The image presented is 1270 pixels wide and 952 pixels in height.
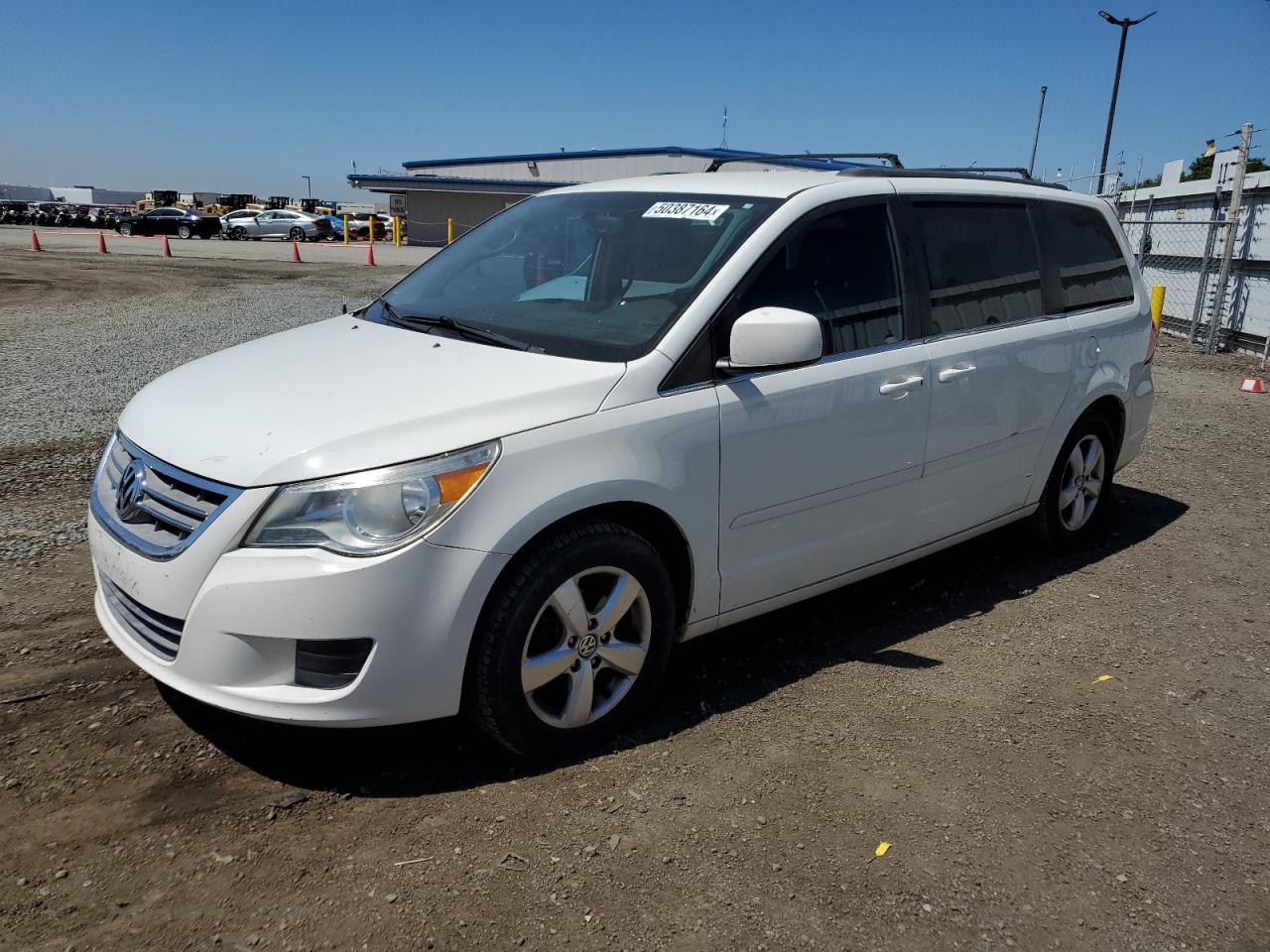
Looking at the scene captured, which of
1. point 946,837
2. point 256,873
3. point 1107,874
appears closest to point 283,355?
point 256,873

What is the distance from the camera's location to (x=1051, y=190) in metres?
5.02

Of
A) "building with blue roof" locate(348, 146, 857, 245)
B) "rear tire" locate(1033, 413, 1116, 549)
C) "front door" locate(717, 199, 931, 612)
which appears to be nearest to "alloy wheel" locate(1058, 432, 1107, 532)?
"rear tire" locate(1033, 413, 1116, 549)

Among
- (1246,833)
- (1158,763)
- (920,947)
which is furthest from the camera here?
(1158,763)

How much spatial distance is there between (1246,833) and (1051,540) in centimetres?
239

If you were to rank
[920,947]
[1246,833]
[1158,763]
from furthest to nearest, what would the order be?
1. [1158,763]
2. [1246,833]
3. [920,947]

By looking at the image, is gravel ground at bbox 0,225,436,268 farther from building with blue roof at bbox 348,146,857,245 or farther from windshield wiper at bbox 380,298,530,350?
A: windshield wiper at bbox 380,298,530,350

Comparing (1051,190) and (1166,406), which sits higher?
(1051,190)

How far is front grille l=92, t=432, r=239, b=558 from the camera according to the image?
2799mm

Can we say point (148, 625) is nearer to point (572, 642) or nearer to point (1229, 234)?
point (572, 642)

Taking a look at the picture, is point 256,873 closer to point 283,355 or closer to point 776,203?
point 283,355

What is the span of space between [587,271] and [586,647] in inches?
59.2

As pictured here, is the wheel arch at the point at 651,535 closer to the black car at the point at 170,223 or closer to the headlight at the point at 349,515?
the headlight at the point at 349,515

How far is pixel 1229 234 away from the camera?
1250cm

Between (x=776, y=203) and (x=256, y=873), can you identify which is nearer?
(x=256, y=873)
